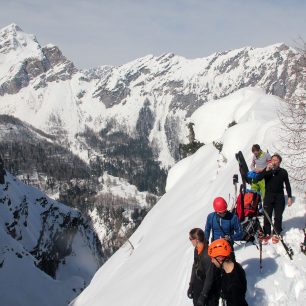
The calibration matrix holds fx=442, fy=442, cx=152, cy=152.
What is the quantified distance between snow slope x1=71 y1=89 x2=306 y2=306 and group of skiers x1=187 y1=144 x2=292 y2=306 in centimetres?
120

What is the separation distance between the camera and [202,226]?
2025 centimetres

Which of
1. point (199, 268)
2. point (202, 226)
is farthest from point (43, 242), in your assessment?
point (199, 268)

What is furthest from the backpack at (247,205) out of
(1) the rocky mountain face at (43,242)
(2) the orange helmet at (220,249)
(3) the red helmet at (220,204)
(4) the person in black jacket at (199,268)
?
(1) the rocky mountain face at (43,242)

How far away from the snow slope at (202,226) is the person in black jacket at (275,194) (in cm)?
54

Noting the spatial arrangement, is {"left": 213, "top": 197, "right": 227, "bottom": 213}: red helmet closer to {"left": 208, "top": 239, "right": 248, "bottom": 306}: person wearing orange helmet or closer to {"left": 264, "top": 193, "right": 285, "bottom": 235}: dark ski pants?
{"left": 264, "top": 193, "right": 285, "bottom": 235}: dark ski pants

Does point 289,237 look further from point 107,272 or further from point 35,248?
point 35,248

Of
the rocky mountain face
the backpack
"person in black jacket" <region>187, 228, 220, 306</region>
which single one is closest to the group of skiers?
"person in black jacket" <region>187, 228, 220, 306</region>

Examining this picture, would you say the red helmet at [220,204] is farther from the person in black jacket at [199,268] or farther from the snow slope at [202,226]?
the snow slope at [202,226]

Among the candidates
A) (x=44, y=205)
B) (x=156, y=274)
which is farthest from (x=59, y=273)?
(x=156, y=274)

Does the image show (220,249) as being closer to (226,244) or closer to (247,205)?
(226,244)

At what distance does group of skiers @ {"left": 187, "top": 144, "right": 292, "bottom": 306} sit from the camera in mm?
8633

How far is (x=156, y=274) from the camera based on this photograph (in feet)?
63.1

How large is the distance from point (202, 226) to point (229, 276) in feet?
38.5

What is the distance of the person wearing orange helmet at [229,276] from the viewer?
A: 28.0 ft
